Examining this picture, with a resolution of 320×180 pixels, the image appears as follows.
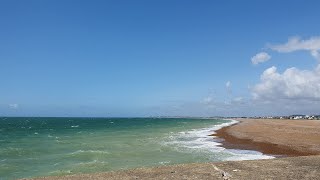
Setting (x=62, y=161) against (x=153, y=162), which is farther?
(x=62, y=161)

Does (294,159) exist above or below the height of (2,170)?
above

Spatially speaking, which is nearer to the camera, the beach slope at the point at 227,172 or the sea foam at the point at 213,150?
the beach slope at the point at 227,172

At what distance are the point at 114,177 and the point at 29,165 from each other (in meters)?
15.0

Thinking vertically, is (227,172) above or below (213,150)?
above

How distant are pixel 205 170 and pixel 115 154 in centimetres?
1837

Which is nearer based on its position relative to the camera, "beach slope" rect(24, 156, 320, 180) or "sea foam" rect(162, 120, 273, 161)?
"beach slope" rect(24, 156, 320, 180)

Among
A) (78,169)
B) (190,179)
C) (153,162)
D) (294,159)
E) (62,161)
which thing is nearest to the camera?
(190,179)

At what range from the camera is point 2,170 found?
2542 cm

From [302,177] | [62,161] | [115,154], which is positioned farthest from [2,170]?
[302,177]

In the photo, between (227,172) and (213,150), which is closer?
(227,172)

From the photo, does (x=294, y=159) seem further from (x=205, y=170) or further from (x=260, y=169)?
(x=205, y=170)

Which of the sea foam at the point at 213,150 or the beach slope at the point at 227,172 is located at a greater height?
the beach slope at the point at 227,172

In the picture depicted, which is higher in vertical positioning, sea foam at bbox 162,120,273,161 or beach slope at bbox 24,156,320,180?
beach slope at bbox 24,156,320,180

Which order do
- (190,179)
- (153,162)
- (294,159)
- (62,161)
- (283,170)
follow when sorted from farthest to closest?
1. (62,161)
2. (153,162)
3. (294,159)
4. (283,170)
5. (190,179)
